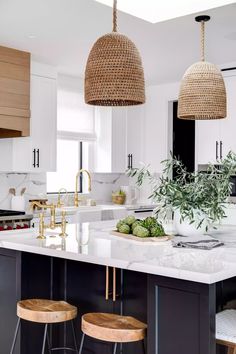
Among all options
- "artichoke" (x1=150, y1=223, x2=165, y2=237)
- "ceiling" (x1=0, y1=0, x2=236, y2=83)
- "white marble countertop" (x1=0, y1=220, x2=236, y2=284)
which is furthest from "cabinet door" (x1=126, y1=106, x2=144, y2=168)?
"artichoke" (x1=150, y1=223, x2=165, y2=237)

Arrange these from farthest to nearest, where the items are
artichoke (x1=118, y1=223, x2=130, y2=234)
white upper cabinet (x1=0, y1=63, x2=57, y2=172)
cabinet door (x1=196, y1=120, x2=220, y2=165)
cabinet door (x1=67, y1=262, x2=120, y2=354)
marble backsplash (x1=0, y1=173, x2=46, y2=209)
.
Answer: cabinet door (x1=196, y1=120, x2=220, y2=165)
marble backsplash (x1=0, y1=173, x2=46, y2=209)
white upper cabinet (x1=0, y1=63, x2=57, y2=172)
artichoke (x1=118, y1=223, x2=130, y2=234)
cabinet door (x1=67, y1=262, x2=120, y2=354)

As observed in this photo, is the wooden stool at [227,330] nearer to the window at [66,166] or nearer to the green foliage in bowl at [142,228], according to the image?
the green foliage in bowl at [142,228]

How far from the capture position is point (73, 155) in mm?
6645

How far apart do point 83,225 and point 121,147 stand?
123 inches

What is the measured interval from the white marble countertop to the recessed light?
68.0 inches

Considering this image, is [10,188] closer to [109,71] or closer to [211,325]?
[109,71]

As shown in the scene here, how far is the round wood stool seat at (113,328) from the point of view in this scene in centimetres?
218

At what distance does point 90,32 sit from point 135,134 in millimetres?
2649

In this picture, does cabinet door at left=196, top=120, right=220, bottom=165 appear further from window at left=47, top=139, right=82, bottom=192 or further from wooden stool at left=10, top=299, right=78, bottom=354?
wooden stool at left=10, top=299, right=78, bottom=354

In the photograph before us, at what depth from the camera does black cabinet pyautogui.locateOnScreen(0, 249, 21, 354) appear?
2.89 meters

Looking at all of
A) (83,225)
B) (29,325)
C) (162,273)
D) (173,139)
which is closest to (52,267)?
(29,325)

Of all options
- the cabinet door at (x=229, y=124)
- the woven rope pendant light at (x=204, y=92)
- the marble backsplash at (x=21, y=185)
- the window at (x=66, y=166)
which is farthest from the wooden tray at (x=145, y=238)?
the window at (x=66, y=166)

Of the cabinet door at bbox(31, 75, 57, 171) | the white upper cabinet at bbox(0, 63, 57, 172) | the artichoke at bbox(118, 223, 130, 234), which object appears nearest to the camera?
the artichoke at bbox(118, 223, 130, 234)

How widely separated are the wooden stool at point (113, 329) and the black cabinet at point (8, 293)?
2.24ft
